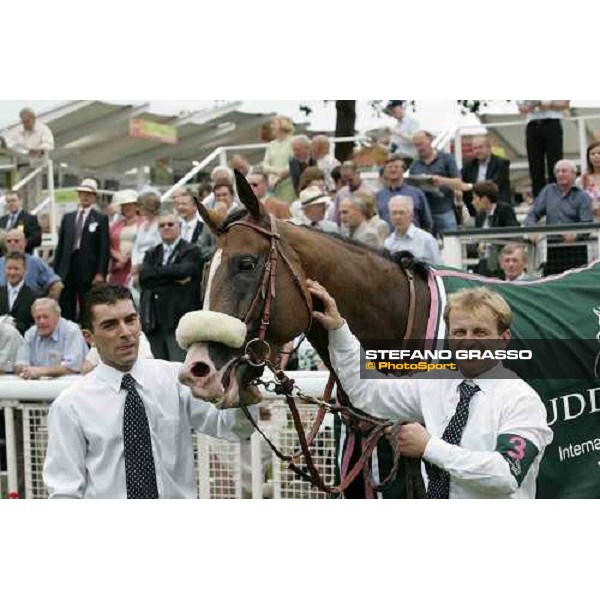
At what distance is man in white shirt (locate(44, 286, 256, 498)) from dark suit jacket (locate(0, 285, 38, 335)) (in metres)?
3.07

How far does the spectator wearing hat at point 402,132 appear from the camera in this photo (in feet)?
19.6

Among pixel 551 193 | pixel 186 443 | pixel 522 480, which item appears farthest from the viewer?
pixel 551 193

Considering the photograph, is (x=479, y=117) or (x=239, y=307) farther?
(x=479, y=117)

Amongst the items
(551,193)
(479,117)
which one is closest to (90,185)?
(479,117)

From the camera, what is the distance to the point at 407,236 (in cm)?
546

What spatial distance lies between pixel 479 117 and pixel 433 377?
334 cm

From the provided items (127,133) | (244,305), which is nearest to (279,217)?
(127,133)

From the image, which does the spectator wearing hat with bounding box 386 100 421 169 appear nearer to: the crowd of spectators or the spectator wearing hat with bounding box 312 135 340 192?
the crowd of spectators

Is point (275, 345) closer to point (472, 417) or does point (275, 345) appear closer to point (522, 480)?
point (472, 417)

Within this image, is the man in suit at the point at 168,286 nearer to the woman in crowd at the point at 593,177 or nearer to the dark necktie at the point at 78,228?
the dark necktie at the point at 78,228

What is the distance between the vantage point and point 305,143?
761cm

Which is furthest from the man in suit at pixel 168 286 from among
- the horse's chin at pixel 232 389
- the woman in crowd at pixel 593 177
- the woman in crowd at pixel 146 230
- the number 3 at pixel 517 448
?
the number 3 at pixel 517 448

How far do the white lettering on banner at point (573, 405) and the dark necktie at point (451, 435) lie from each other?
2.11 ft

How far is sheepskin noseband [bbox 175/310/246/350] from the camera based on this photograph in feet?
11.4
